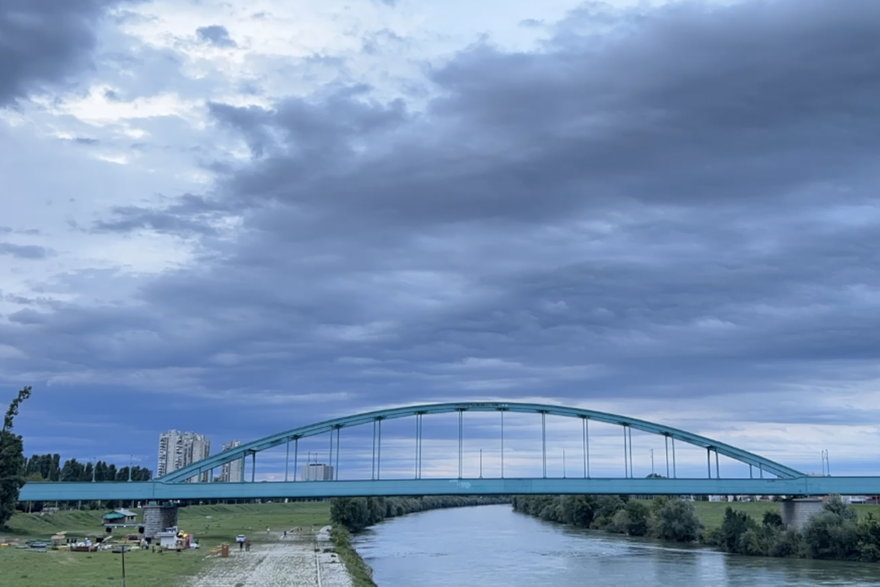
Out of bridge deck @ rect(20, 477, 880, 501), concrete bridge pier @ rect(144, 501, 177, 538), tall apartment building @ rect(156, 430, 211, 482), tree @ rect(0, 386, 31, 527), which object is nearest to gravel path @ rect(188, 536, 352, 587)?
bridge deck @ rect(20, 477, 880, 501)

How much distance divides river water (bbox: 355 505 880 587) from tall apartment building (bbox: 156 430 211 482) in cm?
10730

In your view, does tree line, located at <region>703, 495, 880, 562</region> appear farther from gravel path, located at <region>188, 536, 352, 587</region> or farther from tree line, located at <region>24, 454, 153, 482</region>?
tree line, located at <region>24, 454, 153, 482</region>

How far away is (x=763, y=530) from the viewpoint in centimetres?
7381

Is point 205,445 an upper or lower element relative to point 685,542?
upper

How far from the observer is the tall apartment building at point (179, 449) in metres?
190

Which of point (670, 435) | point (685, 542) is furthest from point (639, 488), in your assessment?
point (685, 542)

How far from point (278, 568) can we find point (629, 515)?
54977 mm

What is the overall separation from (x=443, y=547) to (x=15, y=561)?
3970 centimetres

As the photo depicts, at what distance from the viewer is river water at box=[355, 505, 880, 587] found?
54062mm

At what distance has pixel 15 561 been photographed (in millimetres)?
51281

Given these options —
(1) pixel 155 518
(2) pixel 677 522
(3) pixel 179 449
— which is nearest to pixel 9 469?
(1) pixel 155 518

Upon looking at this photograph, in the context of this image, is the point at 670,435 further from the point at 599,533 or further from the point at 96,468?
the point at 96,468

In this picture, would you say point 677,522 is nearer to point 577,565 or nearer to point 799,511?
point 799,511

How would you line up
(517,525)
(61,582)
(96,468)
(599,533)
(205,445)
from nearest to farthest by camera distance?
(61,582) < (599,533) < (517,525) < (96,468) < (205,445)
